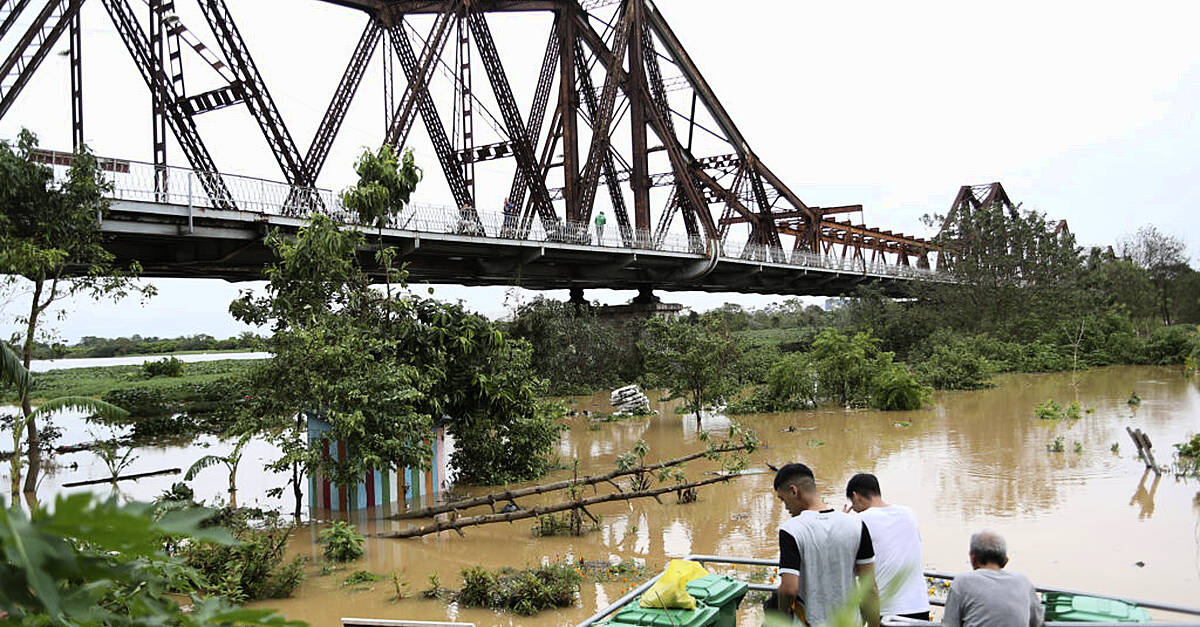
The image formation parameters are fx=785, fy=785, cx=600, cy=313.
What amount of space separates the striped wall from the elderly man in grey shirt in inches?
335

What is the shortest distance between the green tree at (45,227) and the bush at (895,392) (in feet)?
56.1

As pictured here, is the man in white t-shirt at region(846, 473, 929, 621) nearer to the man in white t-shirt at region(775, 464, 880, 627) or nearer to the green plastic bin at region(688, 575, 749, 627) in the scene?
the man in white t-shirt at region(775, 464, 880, 627)

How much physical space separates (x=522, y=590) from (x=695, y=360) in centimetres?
1230

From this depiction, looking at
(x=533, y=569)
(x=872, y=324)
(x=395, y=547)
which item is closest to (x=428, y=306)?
(x=395, y=547)

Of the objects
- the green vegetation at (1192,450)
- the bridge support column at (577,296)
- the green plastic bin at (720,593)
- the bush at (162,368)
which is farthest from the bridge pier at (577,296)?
the green plastic bin at (720,593)

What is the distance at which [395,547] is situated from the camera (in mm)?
9492

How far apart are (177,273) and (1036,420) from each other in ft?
69.1

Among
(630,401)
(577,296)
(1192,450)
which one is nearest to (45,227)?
(630,401)

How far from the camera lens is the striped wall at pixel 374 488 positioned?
10.9m

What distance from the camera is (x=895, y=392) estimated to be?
20.5 m

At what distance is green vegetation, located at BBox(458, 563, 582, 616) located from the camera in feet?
23.0

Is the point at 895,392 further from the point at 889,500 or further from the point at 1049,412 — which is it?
the point at 889,500

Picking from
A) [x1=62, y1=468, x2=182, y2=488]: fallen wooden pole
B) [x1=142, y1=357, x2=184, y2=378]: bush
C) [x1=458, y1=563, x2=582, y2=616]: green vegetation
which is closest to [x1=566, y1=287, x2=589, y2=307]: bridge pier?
[x1=142, y1=357, x2=184, y2=378]: bush

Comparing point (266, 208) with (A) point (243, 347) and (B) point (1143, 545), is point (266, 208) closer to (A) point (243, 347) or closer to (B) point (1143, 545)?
(A) point (243, 347)
